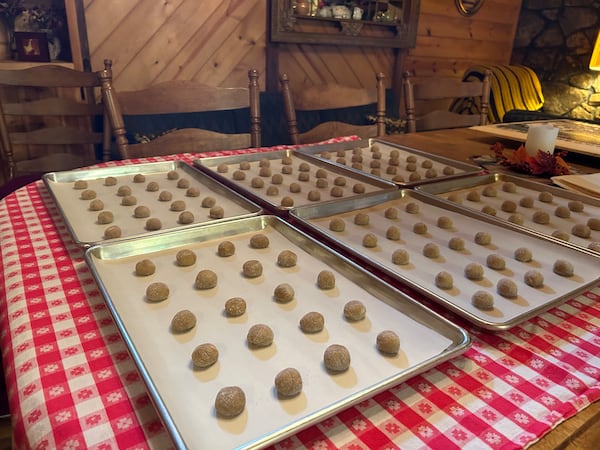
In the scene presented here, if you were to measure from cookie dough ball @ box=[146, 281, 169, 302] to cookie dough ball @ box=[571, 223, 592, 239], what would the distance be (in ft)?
2.77

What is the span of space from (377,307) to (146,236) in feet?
1.41

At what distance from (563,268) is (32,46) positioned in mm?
2501

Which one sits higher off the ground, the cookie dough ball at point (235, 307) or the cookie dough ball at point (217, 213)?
the cookie dough ball at point (217, 213)

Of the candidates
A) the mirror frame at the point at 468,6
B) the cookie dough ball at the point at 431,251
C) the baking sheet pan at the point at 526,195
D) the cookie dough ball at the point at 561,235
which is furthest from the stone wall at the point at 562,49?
the cookie dough ball at the point at 431,251

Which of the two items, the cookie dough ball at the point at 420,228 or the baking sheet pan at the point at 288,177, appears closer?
the cookie dough ball at the point at 420,228

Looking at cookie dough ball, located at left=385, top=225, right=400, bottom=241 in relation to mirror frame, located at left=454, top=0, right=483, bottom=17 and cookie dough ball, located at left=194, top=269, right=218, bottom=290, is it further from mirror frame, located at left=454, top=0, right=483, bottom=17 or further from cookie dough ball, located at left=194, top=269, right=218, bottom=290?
mirror frame, located at left=454, top=0, right=483, bottom=17

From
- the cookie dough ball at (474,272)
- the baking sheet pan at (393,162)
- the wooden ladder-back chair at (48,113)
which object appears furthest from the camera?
the wooden ladder-back chair at (48,113)

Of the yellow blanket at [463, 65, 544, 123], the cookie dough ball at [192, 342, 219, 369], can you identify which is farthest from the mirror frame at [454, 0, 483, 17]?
the cookie dough ball at [192, 342, 219, 369]

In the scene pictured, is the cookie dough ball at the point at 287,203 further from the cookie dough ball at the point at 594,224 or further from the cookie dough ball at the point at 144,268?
the cookie dough ball at the point at 594,224

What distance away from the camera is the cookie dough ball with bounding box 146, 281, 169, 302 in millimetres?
692

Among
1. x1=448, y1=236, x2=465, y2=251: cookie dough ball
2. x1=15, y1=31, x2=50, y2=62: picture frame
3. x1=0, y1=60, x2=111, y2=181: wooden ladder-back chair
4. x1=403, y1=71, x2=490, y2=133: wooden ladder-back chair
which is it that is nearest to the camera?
x1=448, y1=236, x2=465, y2=251: cookie dough ball

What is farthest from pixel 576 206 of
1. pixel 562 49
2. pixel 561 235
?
pixel 562 49

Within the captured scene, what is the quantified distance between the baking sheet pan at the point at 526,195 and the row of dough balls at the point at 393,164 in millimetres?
86

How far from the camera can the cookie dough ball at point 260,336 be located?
60cm
